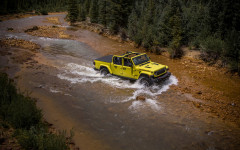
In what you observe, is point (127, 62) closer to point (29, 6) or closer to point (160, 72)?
point (160, 72)

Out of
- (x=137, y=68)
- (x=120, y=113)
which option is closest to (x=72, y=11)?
(x=137, y=68)

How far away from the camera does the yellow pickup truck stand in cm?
1041

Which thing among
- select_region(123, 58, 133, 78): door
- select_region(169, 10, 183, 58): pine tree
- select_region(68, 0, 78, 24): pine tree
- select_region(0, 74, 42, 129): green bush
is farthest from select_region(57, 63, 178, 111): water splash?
select_region(68, 0, 78, 24): pine tree

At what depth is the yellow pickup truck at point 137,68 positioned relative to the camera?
34.1 feet

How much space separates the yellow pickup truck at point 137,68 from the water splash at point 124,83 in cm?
55

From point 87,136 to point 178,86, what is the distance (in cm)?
708

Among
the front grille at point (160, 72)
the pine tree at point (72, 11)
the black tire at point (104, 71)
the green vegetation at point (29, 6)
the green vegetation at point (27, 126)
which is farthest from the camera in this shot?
the green vegetation at point (29, 6)

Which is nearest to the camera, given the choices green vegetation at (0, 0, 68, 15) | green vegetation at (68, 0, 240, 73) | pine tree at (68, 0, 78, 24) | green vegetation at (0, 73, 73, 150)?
green vegetation at (0, 73, 73, 150)

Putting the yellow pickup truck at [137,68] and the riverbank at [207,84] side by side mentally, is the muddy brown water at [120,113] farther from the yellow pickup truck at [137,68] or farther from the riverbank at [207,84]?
the yellow pickup truck at [137,68]

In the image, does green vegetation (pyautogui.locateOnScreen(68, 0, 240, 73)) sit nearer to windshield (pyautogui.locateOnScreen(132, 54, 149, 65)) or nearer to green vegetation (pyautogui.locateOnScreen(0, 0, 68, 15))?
windshield (pyautogui.locateOnScreen(132, 54, 149, 65))

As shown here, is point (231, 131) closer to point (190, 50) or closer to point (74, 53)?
point (190, 50)

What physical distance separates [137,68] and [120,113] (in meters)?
3.22

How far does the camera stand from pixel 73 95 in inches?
416

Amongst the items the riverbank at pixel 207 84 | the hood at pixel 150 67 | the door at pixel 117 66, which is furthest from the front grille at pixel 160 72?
the door at pixel 117 66
